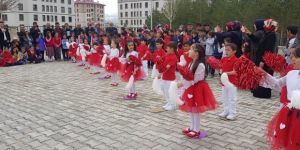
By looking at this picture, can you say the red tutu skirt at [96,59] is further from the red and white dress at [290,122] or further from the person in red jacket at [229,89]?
the red and white dress at [290,122]

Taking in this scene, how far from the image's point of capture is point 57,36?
58.8 feet

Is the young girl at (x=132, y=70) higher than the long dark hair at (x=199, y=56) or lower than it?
lower

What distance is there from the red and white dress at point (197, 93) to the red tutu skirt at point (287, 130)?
1.42 metres

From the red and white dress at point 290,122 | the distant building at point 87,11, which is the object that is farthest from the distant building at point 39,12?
Answer: the red and white dress at point 290,122

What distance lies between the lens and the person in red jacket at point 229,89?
618 cm

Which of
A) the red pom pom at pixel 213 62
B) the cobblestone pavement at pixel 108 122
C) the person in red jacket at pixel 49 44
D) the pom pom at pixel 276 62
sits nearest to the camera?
the pom pom at pixel 276 62

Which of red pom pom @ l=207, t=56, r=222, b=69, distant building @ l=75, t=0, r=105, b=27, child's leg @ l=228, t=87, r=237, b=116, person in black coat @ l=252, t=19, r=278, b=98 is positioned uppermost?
distant building @ l=75, t=0, r=105, b=27

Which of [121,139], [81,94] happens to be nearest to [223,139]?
Answer: [121,139]

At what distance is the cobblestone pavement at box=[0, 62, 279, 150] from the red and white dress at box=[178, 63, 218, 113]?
617mm

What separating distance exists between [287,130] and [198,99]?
1.73 m

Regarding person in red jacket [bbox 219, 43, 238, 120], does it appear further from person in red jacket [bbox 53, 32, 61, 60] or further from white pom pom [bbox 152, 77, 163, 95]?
person in red jacket [bbox 53, 32, 61, 60]

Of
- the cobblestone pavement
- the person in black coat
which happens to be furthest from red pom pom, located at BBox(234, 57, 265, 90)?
the person in black coat

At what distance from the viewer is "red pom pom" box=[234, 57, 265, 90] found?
4.51 m

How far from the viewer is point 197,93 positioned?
5.26m
